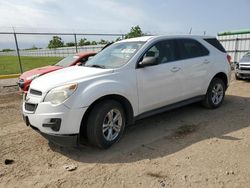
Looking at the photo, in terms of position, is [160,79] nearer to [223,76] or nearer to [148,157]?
[148,157]

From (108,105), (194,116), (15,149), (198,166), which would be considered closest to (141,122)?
(194,116)

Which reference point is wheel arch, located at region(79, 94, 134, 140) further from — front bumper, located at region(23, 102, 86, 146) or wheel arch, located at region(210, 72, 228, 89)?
wheel arch, located at region(210, 72, 228, 89)

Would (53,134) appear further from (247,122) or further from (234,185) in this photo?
(247,122)

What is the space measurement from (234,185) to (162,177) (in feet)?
2.90

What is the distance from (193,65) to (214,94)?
1230mm

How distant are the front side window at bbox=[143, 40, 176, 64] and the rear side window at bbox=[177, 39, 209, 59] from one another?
24cm

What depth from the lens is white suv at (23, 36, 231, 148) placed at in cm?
397

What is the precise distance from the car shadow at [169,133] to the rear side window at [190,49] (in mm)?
1381

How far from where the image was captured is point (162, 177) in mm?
3482

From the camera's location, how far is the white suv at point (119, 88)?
3.97m

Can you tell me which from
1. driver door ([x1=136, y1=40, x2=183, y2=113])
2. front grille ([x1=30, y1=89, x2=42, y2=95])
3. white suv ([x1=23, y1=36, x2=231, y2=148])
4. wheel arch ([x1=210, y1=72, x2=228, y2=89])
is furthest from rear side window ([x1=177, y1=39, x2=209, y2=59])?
front grille ([x1=30, y1=89, x2=42, y2=95])

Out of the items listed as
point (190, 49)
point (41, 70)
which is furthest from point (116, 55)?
point (41, 70)

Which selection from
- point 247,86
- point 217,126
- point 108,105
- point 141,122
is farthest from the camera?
point 247,86

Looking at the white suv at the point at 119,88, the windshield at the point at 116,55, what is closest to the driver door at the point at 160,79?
the white suv at the point at 119,88
